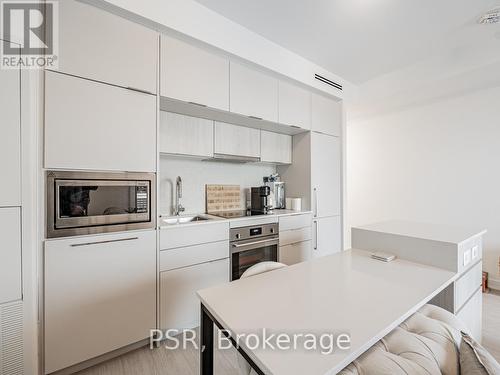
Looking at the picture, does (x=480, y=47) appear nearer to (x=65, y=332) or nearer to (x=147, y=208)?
(x=147, y=208)

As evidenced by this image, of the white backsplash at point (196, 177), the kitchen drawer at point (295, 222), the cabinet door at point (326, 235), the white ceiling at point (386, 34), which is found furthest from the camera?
the cabinet door at point (326, 235)

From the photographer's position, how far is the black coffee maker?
8.93ft

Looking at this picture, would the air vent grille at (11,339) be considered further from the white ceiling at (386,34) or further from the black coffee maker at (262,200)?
the white ceiling at (386,34)

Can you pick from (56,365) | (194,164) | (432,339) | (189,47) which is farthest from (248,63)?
(56,365)

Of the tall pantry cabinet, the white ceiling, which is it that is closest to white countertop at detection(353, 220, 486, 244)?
the tall pantry cabinet

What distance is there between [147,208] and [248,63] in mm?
1802

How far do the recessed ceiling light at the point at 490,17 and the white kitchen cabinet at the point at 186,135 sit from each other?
2.79 m

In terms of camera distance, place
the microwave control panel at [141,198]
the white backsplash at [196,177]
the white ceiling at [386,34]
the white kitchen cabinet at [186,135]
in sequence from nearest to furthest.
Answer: the microwave control panel at [141,198] < the white ceiling at [386,34] < the white kitchen cabinet at [186,135] < the white backsplash at [196,177]

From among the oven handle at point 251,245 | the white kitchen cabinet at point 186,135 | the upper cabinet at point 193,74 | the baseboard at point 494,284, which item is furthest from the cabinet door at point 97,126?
the baseboard at point 494,284

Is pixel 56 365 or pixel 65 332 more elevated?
pixel 65 332

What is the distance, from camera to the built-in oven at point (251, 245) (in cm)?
223

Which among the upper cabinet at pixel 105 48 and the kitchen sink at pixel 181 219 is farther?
the kitchen sink at pixel 181 219

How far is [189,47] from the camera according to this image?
201 cm

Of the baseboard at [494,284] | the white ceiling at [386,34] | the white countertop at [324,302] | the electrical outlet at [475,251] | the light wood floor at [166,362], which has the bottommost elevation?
the light wood floor at [166,362]
